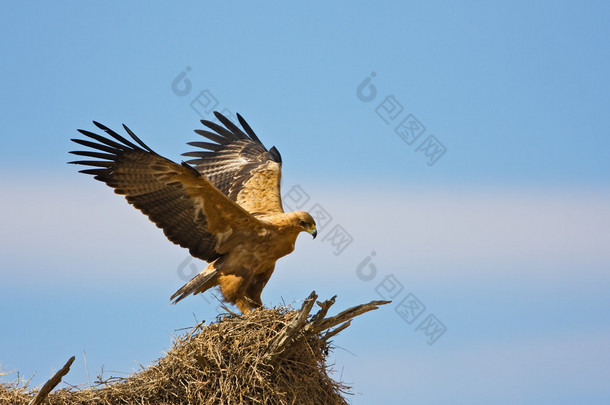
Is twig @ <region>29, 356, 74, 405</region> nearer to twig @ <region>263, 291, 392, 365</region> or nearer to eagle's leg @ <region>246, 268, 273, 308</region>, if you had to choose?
twig @ <region>263, 291, 392, 365</region>

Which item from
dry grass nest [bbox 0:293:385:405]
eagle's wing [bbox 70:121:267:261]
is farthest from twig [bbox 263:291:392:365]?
eagle's wing [bbox 70:121:267:261]

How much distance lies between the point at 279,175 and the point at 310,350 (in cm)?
350

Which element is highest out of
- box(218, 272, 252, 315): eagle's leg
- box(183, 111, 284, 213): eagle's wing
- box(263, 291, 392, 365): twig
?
box(183, 111, 284, 213): eagle's wing

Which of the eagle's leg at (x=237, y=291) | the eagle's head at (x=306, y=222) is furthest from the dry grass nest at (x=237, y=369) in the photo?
the eagle's head at (x=306, y=222)

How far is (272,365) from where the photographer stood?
648cm

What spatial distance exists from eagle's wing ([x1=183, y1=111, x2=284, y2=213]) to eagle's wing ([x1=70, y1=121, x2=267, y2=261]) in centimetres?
114

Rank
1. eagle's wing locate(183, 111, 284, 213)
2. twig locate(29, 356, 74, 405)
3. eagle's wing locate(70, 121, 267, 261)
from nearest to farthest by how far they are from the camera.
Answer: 1. twig locate(29, 356, 74, 405)
2. eagle's wing locate(70, 121, 267, 261)
3. eagle's wing locate(183, 111, 284, 213)

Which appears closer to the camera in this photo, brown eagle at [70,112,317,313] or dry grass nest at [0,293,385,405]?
dry grass nest at [0,293,385,405]

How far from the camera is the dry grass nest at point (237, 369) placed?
6.37 metres

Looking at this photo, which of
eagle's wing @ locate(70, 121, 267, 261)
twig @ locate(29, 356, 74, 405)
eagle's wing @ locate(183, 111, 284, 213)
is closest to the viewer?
twig @ locate(29, 356, 74, 405)

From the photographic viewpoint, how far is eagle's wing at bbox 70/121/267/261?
7289 mm

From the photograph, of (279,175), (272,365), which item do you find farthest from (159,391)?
(279,175)

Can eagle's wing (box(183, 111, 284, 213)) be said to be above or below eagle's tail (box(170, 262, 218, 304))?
above

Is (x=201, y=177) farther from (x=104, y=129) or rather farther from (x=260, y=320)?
(x=260, y=320)
